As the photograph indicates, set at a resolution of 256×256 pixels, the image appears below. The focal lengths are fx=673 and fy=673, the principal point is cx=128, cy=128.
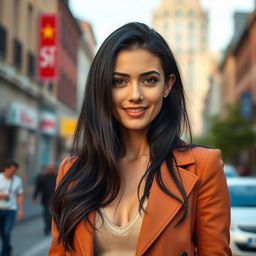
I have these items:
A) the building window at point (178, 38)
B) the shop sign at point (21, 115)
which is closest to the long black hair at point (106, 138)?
the shop sign at point (21, 115)

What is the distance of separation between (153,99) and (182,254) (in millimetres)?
634

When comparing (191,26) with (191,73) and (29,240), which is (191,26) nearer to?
(191,73)

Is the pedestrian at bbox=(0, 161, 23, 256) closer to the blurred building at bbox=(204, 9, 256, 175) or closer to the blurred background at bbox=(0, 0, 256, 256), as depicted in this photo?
the blurred background at bbox=(0, 0, 256, 256)

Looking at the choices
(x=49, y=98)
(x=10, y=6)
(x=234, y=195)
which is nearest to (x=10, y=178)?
(x=234, y=195)

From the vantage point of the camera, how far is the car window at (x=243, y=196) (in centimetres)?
1040

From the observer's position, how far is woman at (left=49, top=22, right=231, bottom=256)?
2625 millimetres

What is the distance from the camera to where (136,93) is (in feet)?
8.89

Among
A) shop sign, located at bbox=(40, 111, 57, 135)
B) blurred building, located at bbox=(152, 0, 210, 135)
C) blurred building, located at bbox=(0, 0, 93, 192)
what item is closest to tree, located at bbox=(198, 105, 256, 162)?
blurred building, located at bbox=(0, 0, 93, 192)

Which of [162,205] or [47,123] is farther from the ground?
[47,123]

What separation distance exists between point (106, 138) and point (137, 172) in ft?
0.64

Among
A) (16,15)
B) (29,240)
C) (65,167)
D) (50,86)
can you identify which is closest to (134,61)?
(65,167)

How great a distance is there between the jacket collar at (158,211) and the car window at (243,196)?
7.83 metres

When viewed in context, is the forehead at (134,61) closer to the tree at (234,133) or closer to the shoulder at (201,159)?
the shoulder at (201,159)

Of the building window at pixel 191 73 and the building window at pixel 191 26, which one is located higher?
the building window at pixel 191 26
